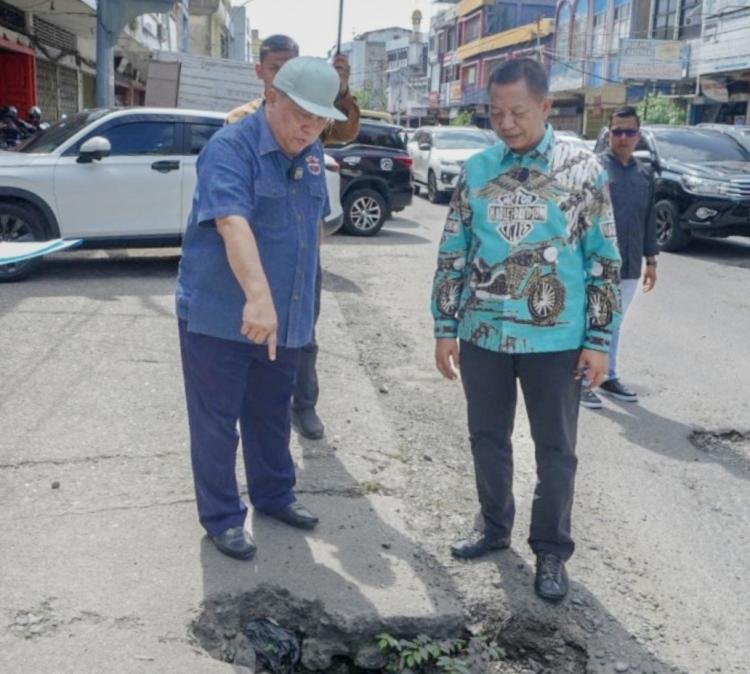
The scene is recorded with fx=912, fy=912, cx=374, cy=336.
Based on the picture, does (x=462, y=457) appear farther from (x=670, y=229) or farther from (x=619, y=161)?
(x=670, y=229)

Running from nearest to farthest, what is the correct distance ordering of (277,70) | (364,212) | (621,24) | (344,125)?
(277,70)
(344,125)
(364,212)
(621,24)

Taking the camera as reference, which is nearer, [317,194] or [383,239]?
[317,194]

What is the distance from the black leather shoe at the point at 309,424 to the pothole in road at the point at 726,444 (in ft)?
7.12

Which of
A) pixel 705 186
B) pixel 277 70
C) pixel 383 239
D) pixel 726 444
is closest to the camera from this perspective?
pixel 277 70

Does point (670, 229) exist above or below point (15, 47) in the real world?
below

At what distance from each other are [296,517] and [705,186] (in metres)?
10.2

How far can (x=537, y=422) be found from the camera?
11.0ft

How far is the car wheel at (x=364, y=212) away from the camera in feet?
45.8

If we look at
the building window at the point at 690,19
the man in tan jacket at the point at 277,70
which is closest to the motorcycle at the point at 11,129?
the man in tan jacket at the point at 277,70

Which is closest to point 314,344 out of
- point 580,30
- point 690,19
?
point 690,19

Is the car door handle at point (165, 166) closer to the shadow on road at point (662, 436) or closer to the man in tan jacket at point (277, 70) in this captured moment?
the man in tan jacket at point (277, 70)

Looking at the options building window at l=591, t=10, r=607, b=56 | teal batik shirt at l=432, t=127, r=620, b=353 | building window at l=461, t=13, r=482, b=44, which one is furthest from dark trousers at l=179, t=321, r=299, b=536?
building window at l=461, t=13, r=482, b=44

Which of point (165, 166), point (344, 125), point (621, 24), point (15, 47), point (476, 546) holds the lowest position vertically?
point (476, 546)

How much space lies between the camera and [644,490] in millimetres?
4539
